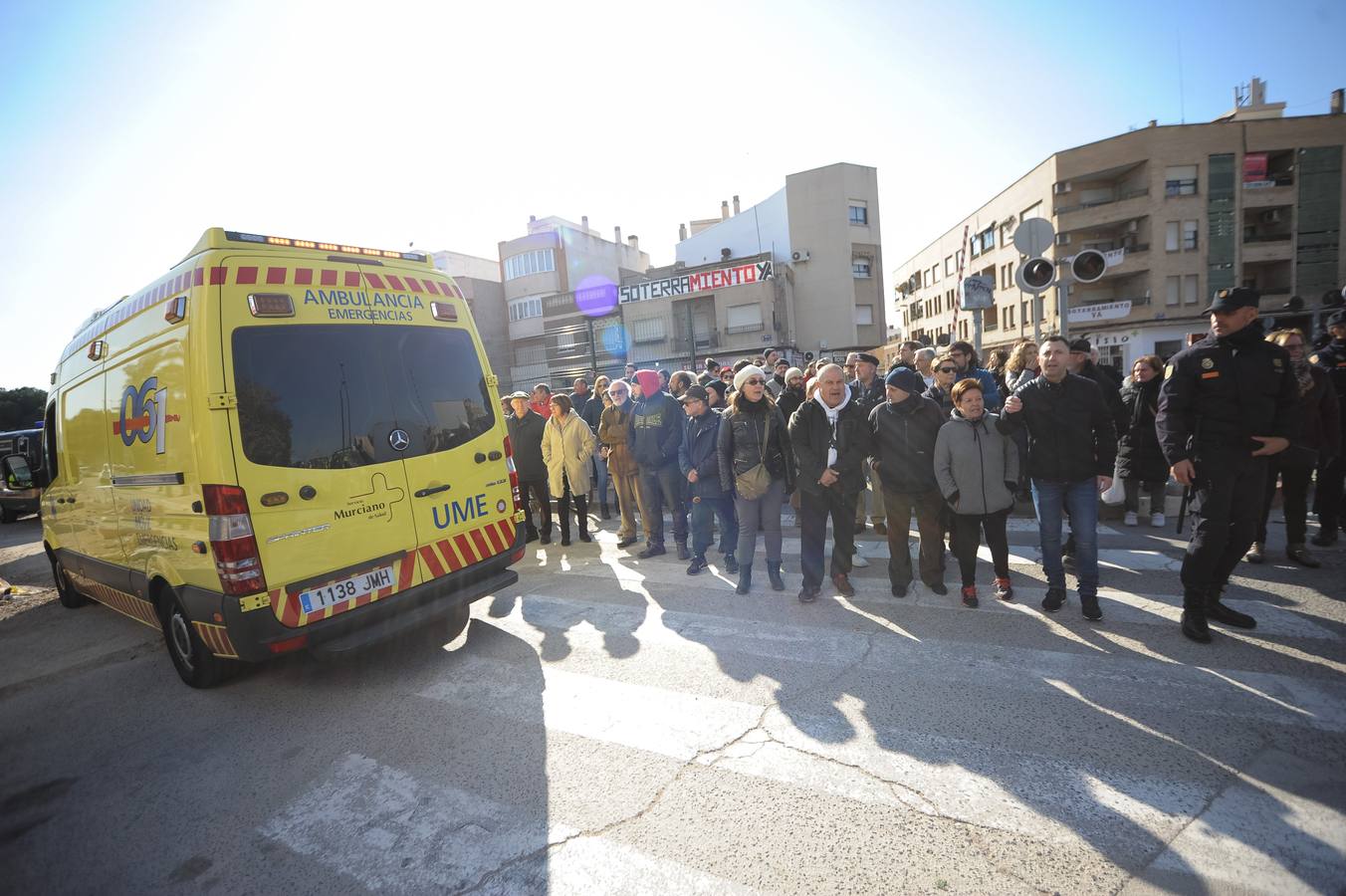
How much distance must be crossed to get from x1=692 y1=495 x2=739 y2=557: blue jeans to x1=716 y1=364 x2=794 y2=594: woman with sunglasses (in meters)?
0.61

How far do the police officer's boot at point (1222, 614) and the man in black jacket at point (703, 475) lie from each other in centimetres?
361

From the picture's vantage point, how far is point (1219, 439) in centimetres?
389

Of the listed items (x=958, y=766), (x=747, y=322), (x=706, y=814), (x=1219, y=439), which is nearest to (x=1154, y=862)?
(x=958, y=766)

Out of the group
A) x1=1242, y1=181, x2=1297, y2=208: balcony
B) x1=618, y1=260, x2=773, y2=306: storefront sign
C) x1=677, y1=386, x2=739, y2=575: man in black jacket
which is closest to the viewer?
x1=677, y1=386, x2=739, y2=575: man in black jacket

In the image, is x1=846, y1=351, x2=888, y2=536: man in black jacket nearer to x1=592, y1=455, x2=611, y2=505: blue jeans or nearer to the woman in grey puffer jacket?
the woman in grey puffer jacket

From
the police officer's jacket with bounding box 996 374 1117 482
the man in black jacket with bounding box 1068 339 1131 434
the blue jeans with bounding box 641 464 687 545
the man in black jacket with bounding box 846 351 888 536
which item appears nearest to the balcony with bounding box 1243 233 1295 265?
the man in black jacket with bounding box 1068 339 1131 434

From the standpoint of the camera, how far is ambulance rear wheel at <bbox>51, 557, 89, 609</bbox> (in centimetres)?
686

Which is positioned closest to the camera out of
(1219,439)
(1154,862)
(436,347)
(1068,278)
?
(1154,862)

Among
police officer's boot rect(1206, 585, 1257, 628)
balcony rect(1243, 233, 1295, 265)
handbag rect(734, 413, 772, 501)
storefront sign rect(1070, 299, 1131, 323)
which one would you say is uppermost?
balcony rect(1243, 233, 1295, 265)

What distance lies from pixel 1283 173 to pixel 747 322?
1225 inches

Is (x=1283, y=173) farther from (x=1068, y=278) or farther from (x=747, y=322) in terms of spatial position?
(x=1068, y=278)

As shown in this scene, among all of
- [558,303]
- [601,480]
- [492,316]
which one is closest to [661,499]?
[601,480]

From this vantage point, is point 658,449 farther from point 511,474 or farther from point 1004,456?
point 1004,456

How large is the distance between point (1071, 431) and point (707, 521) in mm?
3308
